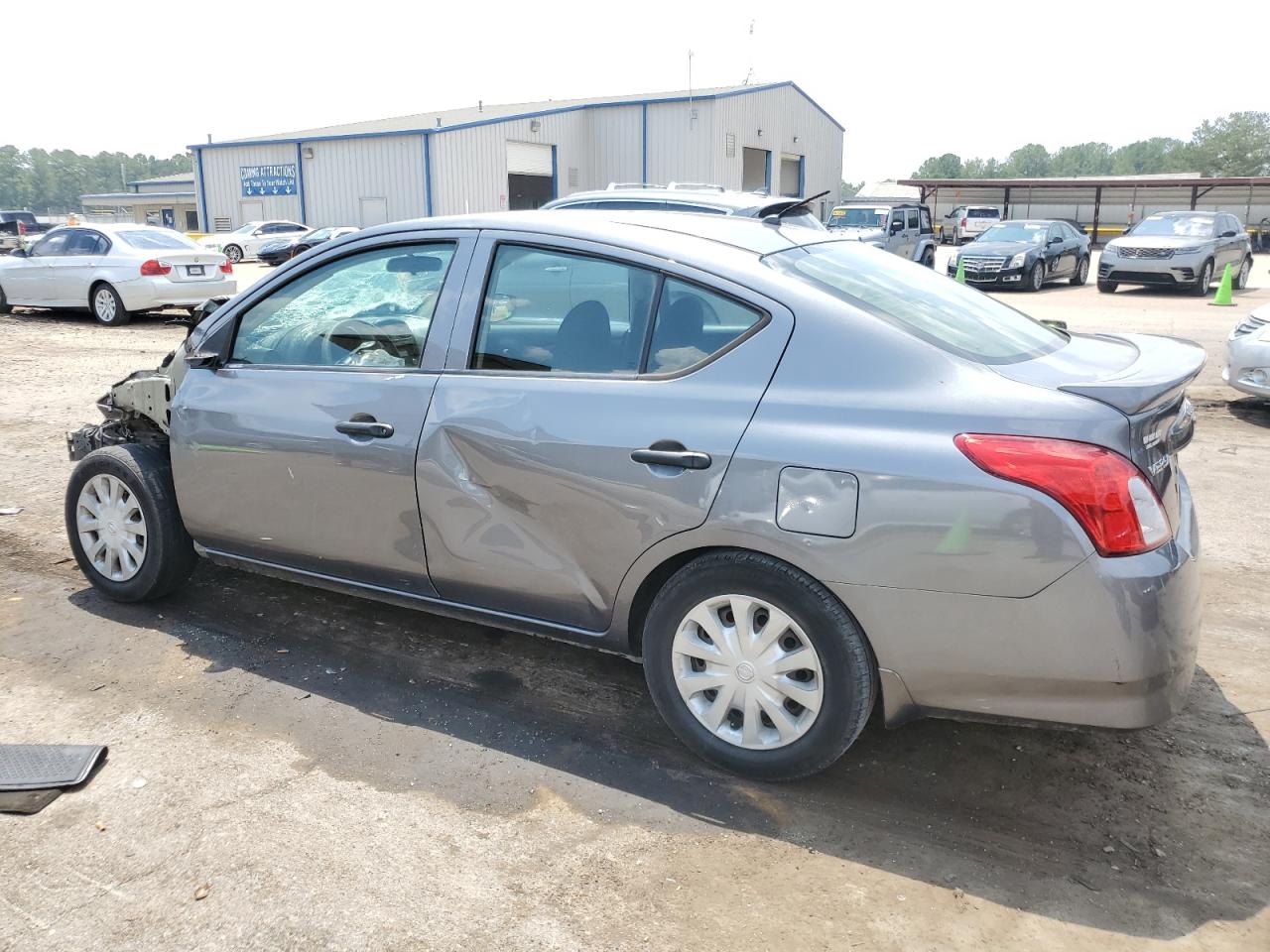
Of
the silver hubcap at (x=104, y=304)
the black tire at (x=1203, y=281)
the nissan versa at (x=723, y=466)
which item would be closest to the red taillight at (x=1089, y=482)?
the nissan versa at (x=723, y=466)

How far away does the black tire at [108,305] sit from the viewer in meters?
14.7

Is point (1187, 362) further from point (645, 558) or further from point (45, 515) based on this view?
point (45, 515)

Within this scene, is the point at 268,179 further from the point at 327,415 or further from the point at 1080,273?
the point at 327,415

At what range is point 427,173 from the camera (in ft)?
121

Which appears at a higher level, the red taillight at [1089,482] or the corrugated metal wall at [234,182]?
the corrugated metal wall at [234,182]

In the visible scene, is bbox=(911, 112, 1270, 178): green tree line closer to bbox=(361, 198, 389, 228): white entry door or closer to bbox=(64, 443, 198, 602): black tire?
bbox=(361, 198, 389, 228): white entry door

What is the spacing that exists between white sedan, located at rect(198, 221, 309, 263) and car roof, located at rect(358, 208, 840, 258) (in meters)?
33.7

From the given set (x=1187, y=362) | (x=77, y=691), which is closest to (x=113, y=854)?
(x=77, y=691)

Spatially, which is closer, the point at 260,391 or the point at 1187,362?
the point at 1187,362

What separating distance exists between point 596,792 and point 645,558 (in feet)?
2.40

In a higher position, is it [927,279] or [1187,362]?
[927,279]

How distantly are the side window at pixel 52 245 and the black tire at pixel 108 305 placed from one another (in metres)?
0.96

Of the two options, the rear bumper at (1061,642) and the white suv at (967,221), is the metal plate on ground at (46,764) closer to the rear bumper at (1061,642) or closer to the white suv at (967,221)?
the rear bumper at (1061,642)

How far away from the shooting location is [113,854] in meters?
2.82
